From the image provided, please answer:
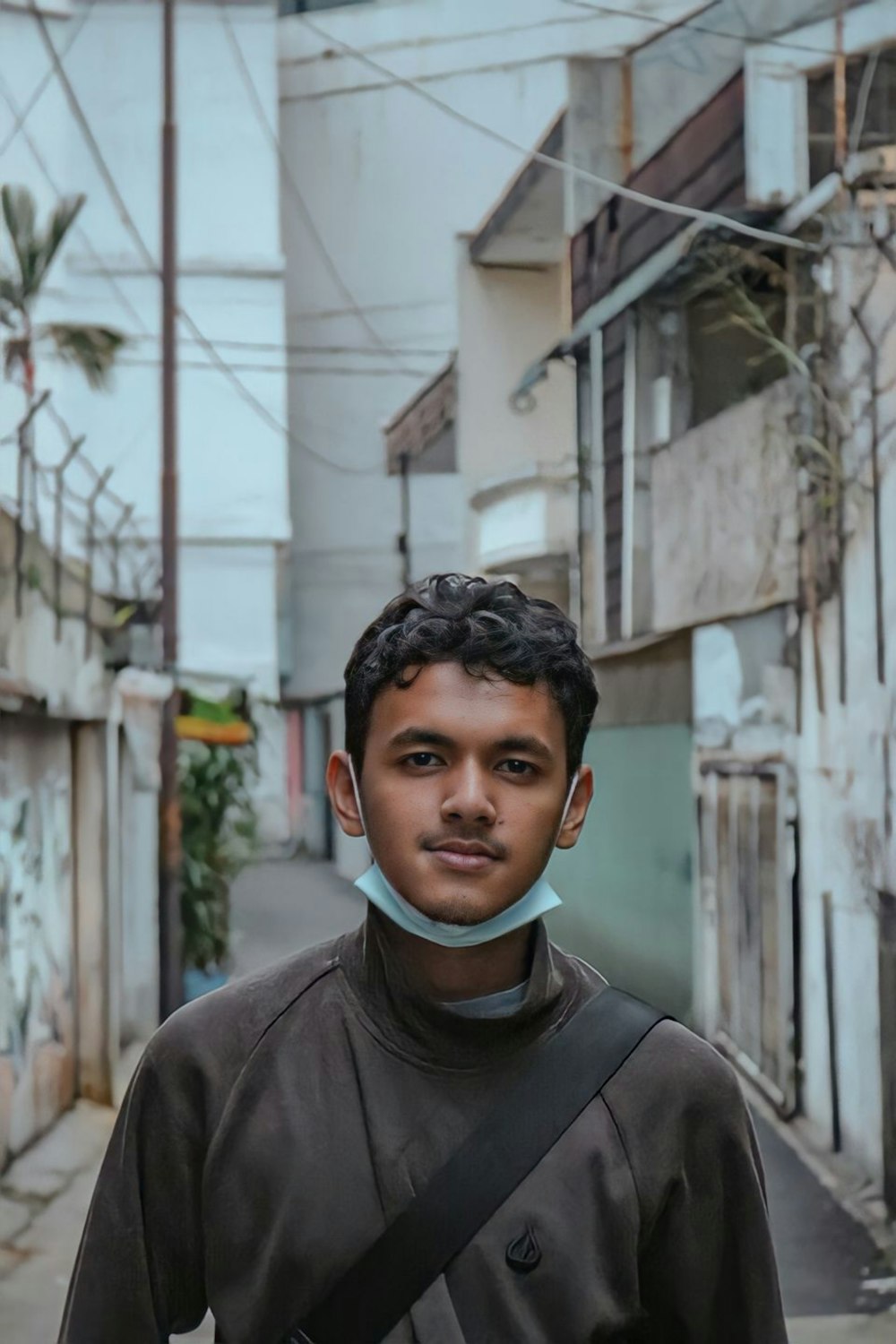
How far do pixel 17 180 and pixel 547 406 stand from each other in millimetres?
1010

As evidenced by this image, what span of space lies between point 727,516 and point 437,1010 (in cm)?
185

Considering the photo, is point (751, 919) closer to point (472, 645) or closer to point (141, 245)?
point (141, 245)

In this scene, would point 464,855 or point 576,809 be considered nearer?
point 464,855

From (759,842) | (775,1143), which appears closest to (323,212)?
(759,842)

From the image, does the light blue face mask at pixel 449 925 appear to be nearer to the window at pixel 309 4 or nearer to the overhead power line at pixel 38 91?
the overhead power line at pixel 38 91

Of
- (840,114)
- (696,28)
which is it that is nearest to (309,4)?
(696,28)

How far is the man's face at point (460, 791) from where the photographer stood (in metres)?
1.14

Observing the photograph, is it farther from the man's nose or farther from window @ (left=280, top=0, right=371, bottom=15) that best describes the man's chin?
window @ (left=280, top=0, right=371, bottom=15)

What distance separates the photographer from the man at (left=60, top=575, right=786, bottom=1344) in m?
1.11

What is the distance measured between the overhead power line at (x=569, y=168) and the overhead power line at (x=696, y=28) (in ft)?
0.87

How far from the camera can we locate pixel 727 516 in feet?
9.23

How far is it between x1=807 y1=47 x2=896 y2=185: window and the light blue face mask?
202 centimetres

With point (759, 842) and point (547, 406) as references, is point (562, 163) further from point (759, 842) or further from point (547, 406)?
point (759, 842)

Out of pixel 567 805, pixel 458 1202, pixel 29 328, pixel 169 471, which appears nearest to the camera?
pixel 458 1202
